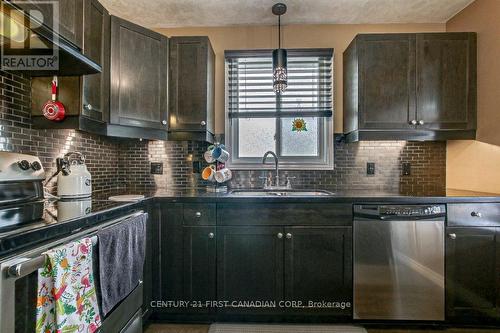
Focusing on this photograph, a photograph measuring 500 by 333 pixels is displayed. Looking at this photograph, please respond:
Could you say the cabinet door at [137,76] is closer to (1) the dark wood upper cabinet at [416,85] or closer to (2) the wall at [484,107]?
(1) the dark wood upper cabinet at [416,85]

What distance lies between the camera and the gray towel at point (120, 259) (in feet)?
3.81

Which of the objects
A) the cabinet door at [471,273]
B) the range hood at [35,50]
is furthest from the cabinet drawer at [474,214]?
the range hood at [35,50]

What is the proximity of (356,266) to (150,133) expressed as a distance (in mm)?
1824

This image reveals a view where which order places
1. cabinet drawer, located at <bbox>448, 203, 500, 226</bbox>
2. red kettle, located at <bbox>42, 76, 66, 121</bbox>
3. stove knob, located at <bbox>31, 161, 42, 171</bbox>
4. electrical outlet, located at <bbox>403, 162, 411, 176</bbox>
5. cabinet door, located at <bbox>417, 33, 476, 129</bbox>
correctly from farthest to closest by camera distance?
electrical outlet, located at <bbox>403, 162, 411, 176</bbox> < cabinet door, located at <bbox>417, 33, 476, 129</bbox> < cabinet drawer, located at <bbox>448, 203, 500, 226</bbox> < red kettle, located at <bbox>42, 76, 66, 121</bbox> < stove knob, located at <bbox>31, 161, 42, 171</bbox>

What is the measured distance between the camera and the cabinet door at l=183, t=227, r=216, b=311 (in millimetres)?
1897

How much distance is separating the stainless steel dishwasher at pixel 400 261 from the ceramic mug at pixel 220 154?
1147 millimetres

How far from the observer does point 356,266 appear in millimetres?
1859

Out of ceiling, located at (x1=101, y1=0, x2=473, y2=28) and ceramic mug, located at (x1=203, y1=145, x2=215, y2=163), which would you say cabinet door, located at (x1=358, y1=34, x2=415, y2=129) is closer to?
ceiling, located at (x1=101, y1=0, x2=473, y2=28)

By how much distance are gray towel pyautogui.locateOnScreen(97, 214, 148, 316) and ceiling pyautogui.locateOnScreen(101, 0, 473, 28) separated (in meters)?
1.79

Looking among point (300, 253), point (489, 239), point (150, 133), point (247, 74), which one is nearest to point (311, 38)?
point (247, 74)

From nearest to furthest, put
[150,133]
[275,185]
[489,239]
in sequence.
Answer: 1. [489,239]
2. [150,133]
3. [275,185]

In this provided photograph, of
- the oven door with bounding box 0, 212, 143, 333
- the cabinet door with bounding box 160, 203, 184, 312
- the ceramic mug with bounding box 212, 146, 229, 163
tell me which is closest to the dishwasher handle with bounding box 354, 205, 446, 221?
the ceramic mug with bounding box 212, 146, 229, 163

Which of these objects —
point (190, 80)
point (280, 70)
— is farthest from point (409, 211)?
point (190, 80)

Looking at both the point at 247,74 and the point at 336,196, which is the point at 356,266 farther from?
the point at 247,74
